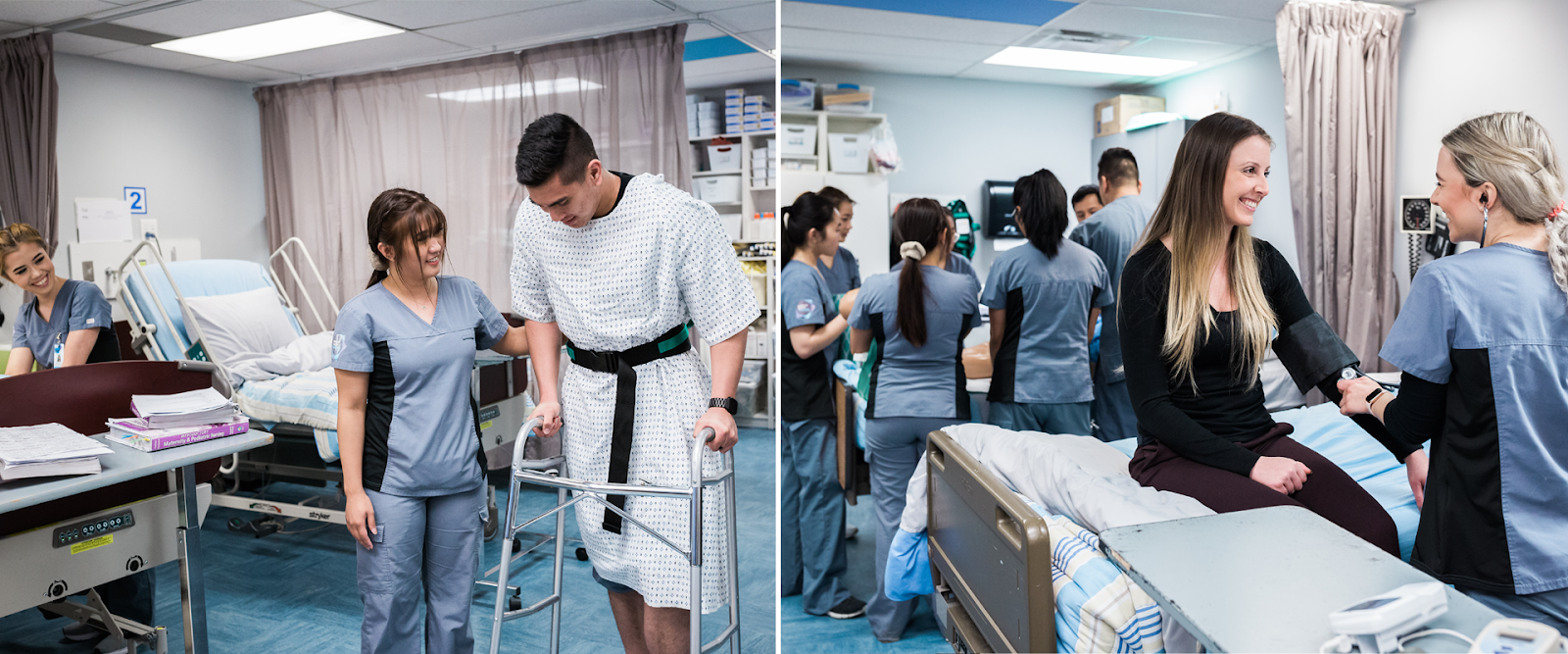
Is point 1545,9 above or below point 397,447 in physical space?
above

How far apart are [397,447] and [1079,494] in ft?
4.57

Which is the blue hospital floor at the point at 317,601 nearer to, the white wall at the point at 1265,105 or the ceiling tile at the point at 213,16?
the ceiling tile at the point at 213,16

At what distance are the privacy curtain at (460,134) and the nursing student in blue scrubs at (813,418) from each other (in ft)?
7.07

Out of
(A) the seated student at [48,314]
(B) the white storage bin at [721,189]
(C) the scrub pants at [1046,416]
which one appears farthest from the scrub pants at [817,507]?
(B) the white storage bin at [721,189]

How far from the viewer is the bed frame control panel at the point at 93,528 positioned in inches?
71.9

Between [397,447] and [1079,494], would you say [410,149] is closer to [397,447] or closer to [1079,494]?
[397,447]

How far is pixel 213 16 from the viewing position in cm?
381

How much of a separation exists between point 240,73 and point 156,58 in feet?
1.70

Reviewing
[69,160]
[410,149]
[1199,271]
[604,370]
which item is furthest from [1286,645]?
[69,160]

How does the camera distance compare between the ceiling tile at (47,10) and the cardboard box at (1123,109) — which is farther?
the cardboard box at (1123,109)

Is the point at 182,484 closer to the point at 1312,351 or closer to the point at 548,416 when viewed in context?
the point at 548,416

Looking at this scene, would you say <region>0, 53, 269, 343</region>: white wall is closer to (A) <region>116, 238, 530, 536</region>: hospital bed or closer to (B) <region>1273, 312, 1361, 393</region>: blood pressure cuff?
(A) <region>116, 238, 530, 536</region>: hospital bed

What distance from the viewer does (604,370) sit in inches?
65.3

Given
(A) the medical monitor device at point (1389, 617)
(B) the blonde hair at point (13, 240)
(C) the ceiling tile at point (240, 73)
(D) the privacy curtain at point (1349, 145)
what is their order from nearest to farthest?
(A) the medical monitor device at point (1389, 617), (B) the blonde hair at point (13, 240), (D) the privacy curtain at point (1349, 145), (C) the ceiling tile at point (240, 73)
